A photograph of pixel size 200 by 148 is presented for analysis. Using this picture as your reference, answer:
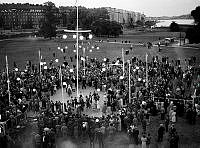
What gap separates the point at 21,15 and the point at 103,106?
145 metres

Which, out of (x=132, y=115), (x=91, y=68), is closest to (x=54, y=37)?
(x=91, y=68)

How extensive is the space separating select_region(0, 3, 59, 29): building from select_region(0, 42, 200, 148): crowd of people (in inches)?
4473

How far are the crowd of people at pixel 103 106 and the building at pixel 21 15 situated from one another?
373 ft

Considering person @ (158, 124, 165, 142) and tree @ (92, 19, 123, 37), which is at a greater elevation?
tree @ (92, 19, 123, 37)

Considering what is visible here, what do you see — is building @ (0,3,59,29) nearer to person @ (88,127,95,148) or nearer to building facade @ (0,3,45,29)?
building facade @ (0,3,45,29)

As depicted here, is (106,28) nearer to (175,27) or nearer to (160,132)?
(175,27)

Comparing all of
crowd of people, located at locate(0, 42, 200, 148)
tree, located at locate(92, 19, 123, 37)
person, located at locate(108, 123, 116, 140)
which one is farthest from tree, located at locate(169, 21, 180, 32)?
person, located at locate(108, 123, 116, 140)

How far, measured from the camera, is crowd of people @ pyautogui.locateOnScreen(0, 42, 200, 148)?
54.5 feet

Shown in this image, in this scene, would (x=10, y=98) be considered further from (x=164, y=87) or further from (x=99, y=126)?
(x=164, y=87)

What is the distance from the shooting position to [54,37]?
98.5 m

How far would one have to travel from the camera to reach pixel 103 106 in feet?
71.1

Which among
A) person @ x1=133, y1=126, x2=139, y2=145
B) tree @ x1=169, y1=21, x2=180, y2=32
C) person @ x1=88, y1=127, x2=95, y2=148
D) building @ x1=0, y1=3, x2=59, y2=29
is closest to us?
person @ x1=133, y1=126, x2=139, y2=145

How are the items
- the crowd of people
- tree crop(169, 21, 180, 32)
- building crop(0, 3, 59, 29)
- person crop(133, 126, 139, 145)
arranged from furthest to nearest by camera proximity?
building crop(0, 3, 59, 29) < tree crop(169, 21, 180, 32) < the crowd of people < person crop(133, 126, 139, 145)

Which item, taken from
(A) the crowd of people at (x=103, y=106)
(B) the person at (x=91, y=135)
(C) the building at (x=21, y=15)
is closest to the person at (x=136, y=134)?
(A) the crowd of people at (x=103, y=106)
